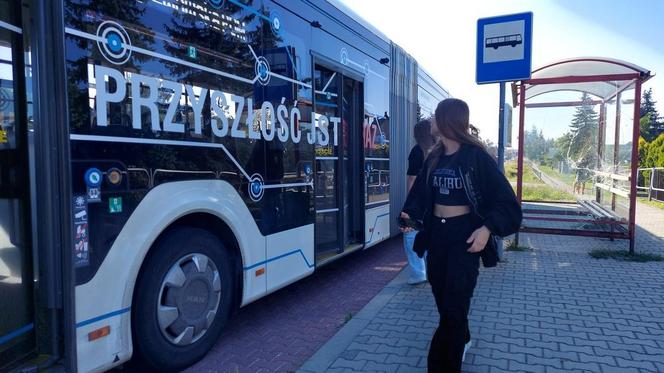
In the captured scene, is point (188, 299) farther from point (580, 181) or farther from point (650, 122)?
point (650, 122)

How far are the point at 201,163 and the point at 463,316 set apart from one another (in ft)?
6.46

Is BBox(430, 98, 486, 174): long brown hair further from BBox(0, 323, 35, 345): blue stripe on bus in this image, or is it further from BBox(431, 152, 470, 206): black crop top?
BBox(0, 323, 35, 345): blue stripe on bus

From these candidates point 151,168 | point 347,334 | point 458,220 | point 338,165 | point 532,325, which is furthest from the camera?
point 338,165

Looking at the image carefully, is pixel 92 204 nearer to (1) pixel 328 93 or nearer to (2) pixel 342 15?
(1) pixel 328 93

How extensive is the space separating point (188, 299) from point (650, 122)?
1940 inches

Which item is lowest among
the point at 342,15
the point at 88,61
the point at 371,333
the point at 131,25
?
the point at 371,333

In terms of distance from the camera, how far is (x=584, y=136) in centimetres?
980

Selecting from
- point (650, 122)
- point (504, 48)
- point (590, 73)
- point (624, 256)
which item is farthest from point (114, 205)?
point (650, 122)

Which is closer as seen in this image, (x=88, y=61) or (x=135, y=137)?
(x=88, y=61)

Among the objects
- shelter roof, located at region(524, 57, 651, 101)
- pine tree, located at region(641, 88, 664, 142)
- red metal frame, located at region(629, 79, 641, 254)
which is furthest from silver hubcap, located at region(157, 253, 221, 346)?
pine tree, located at region(641, 88, 664, 142)

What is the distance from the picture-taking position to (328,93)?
5.24 metres

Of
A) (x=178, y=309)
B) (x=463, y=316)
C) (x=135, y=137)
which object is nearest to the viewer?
(x=135, y=137)

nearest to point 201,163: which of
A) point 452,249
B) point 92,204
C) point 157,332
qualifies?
point 92,204

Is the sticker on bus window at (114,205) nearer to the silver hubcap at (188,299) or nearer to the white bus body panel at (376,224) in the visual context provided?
the silver hubcap at (188,299)
